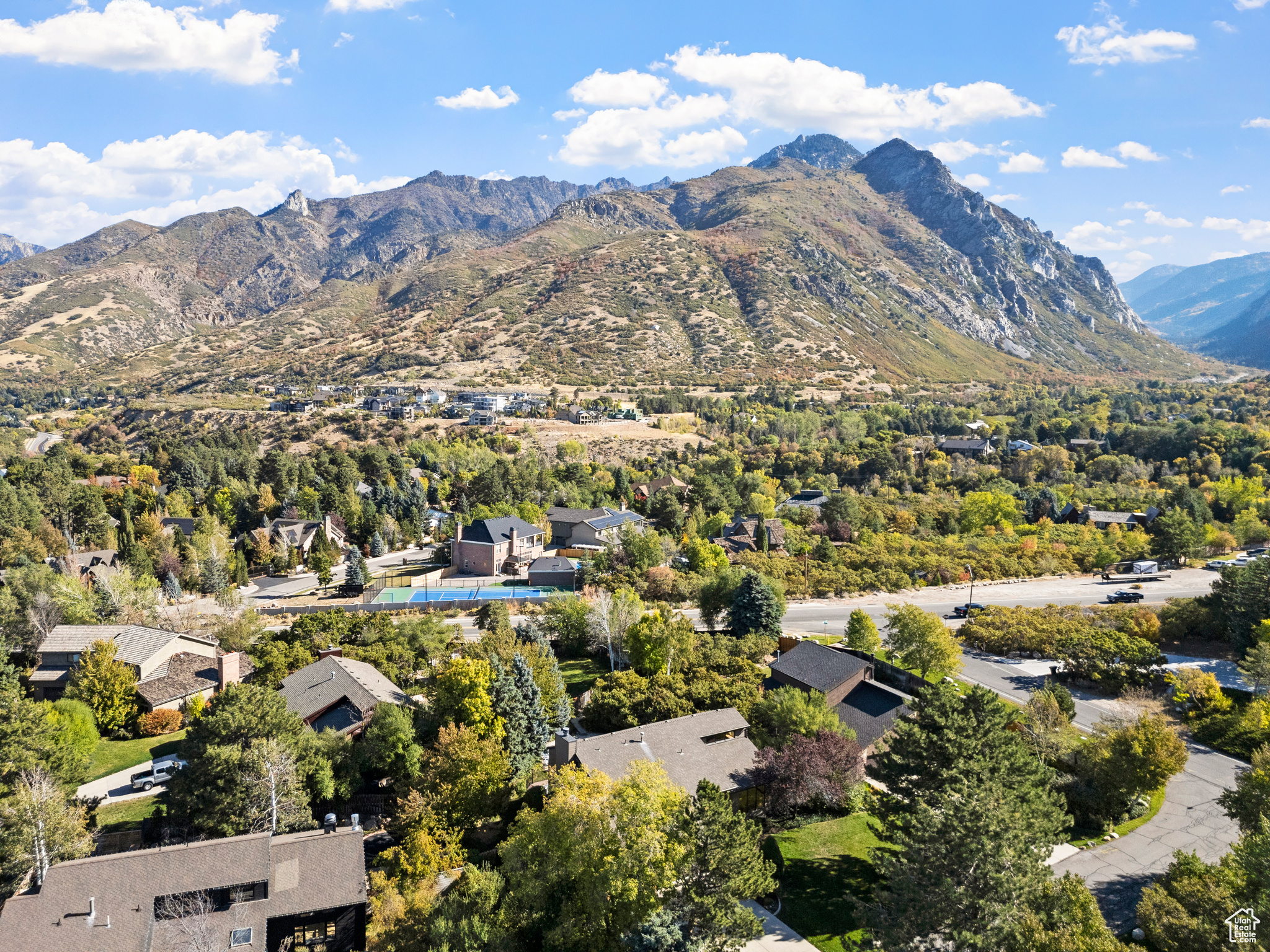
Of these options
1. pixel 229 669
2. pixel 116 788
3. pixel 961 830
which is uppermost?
pixel 961 830

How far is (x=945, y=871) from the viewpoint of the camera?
61.5ft

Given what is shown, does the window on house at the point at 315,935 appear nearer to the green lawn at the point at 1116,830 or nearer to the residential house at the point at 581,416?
the green lawn at the point at 1116,830

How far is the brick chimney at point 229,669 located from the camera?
38.3 m

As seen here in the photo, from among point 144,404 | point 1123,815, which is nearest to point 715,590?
point 1123,815

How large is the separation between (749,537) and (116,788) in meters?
53.1

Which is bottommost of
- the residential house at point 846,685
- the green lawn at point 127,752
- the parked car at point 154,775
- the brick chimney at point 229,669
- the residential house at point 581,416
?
the green lawn at point 127,752

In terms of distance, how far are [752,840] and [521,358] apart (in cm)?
14968

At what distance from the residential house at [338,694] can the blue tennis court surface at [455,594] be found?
20.4m

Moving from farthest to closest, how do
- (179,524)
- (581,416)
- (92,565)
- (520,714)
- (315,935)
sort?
1. (581,416)
2. (179,524)
3. (92,565)
4. (520,714)
5. (315,935)

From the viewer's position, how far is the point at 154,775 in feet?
105

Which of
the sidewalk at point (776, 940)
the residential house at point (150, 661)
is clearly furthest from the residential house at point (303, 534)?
the sidewalk at point (776, 940)

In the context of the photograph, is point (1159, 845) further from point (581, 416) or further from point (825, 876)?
point (581, 416)

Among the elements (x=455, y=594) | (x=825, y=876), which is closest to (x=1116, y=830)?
(x=825, y=876)

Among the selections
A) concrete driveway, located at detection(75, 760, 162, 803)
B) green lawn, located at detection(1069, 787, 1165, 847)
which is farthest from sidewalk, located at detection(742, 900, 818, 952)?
concrete driveway, located at detection(75, 760, 162, 803)
